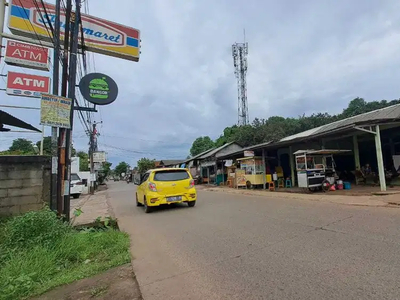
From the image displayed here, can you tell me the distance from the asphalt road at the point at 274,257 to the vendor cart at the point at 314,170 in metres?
5.98

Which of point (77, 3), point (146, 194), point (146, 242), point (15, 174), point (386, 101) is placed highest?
point (386, 101)

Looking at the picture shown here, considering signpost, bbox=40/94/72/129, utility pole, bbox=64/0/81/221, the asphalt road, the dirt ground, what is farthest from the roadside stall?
the dirt ground

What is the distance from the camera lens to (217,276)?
3895 mm

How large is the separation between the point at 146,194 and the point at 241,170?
1167 centimetres

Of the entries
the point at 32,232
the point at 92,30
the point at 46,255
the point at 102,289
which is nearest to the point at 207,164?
the point at 92,30

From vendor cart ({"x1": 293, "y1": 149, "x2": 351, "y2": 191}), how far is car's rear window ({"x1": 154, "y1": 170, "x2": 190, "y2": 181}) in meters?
6.54

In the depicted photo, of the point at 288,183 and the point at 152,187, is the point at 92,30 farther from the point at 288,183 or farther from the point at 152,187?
the point at 288,183

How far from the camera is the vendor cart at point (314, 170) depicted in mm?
13805

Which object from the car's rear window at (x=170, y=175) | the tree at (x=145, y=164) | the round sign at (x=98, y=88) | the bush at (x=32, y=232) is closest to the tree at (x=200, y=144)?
the tree at (x=145, y=164)

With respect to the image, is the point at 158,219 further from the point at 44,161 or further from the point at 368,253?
the point at 368,253

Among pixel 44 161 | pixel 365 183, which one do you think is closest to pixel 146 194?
pixel 44 161

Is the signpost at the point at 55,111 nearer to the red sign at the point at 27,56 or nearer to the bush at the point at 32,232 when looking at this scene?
the bush at the point at 32,232

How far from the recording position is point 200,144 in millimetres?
70562

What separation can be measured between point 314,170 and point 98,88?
11254mm
